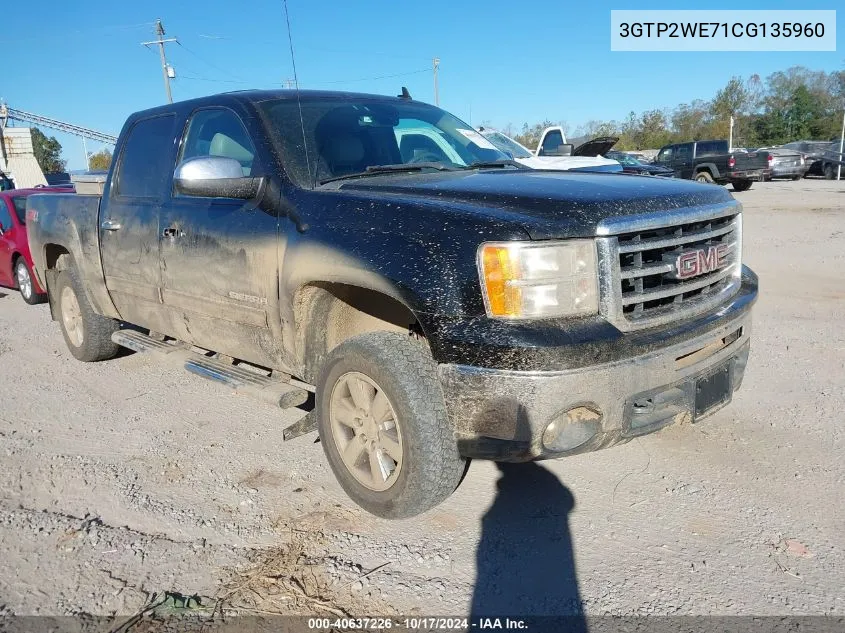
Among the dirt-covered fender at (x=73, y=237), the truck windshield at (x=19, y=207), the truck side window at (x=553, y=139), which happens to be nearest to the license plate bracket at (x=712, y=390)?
the dirt-covered fender at (x=73, y=237)

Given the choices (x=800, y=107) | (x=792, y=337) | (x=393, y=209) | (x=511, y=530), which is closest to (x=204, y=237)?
(x=393, y=209)

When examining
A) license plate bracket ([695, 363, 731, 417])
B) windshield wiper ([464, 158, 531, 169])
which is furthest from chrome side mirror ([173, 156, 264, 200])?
license plate bracket ([695, 363, 731, 417])

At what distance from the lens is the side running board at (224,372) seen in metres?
3.39

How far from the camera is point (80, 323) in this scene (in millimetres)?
5695

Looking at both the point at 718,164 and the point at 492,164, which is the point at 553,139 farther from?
the point at 718,164

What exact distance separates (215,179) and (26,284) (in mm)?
7272

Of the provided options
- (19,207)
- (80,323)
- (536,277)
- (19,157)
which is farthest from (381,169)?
(19,157)

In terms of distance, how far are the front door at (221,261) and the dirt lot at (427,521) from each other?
0.69 meters

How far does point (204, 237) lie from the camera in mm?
3703

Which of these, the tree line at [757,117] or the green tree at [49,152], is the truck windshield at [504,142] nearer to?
the tree line at [757,117]

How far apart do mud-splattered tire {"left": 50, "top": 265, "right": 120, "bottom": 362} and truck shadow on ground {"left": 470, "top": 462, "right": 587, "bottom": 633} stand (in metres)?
3.70

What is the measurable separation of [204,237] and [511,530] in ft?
7.32

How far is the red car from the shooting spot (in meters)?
8.99

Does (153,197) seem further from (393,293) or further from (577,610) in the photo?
(577,610)
